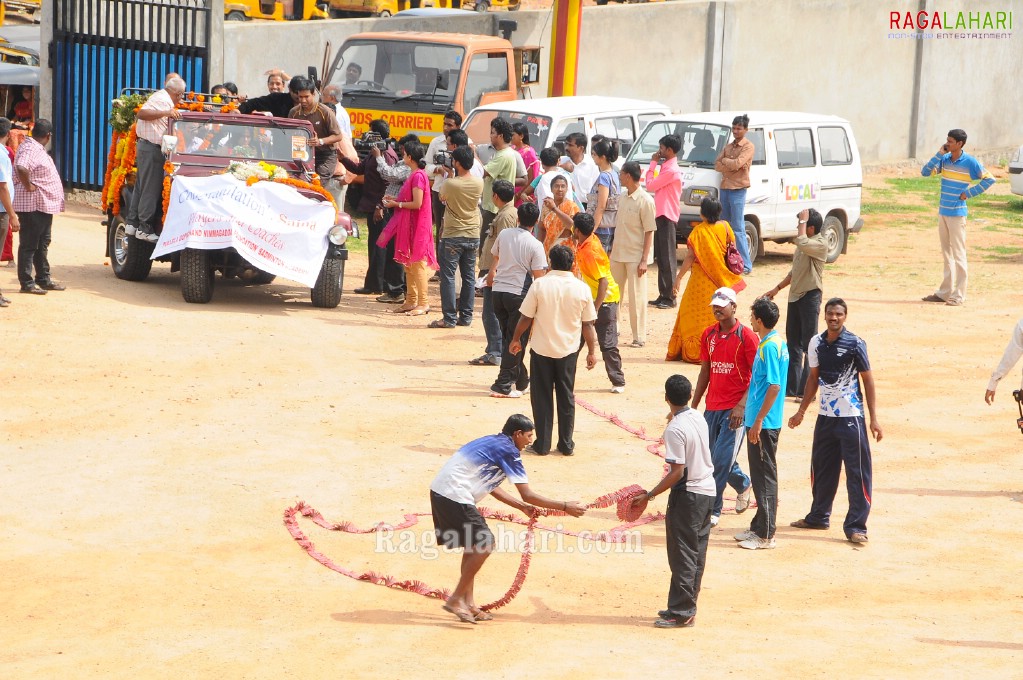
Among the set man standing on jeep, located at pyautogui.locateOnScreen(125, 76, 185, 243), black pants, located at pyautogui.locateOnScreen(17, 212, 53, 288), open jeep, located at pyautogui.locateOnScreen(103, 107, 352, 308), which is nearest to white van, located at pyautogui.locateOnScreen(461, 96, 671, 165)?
open jeep, located at pyautogui.locateOnScreen(103, 107, 352, 308)

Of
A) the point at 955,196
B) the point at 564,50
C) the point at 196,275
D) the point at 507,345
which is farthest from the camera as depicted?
the point at 564,50

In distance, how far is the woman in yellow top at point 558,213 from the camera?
1198cm

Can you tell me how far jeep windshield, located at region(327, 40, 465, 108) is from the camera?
19.5m

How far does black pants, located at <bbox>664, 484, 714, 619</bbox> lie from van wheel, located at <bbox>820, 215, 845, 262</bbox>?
12.1m

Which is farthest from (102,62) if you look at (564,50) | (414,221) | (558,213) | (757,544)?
(757,544)

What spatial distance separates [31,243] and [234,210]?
1.97 meters

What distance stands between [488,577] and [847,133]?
499 inches

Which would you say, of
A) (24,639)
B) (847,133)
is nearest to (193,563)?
(24,639)

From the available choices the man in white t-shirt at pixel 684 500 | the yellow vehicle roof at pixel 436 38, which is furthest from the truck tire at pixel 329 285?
the man in white t-shirt at pixel 684 500

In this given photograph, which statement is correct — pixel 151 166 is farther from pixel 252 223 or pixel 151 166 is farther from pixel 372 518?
pixel 372 518

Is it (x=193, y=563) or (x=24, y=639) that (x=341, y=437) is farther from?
(x=24, y=639)

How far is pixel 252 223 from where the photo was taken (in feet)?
44.1

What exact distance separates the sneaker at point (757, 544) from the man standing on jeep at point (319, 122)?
7854 mm

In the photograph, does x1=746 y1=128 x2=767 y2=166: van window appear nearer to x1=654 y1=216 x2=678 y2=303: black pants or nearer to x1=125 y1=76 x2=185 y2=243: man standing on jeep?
x1=654 y1=216 x2=678 y2=303: black pants
